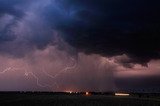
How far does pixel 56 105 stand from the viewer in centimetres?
9169

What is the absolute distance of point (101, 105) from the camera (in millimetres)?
93562

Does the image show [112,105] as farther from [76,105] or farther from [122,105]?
[76,105]

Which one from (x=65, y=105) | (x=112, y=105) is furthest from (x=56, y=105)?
(x=112, y=105)

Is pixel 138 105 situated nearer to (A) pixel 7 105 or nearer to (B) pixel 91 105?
(B) pixel 91 105

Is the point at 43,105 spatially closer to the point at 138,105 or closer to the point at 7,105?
the point at 7,105

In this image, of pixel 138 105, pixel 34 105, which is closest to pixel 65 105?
pixel 34 105

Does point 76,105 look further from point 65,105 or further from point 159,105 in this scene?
point 159,105

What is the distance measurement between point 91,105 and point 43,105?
14.1 m

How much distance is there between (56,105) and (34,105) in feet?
20.8

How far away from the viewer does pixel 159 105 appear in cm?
9438

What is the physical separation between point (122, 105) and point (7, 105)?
112 feet

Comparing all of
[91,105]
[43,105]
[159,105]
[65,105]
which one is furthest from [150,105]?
[43,105]

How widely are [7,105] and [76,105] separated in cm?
1998

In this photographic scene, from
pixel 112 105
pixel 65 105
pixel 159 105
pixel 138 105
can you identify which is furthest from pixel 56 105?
pixel 159 105
